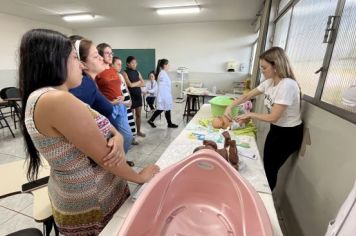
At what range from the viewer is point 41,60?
653 mm

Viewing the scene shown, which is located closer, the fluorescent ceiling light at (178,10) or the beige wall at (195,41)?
the fluorescent ceiling light at (178,10)

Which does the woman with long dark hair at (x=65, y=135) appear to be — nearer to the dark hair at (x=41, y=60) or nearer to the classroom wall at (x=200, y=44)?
Result: the dark hair at (x=41, y=60)

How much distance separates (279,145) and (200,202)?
0.87 metres

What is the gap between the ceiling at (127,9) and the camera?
13.0ft

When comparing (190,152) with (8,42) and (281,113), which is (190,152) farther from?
(8,42)

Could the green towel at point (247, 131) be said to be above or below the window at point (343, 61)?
below

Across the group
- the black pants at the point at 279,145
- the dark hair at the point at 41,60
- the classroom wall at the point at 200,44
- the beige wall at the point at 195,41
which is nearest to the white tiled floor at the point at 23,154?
the black pants at the point at 279,145

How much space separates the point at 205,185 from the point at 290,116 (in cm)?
91

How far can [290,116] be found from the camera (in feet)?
4.61

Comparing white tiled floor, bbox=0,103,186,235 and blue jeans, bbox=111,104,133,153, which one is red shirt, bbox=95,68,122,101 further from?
white tiled floor, bbox=0,103,186,235

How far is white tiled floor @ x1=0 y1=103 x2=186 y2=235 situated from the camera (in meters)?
1.68

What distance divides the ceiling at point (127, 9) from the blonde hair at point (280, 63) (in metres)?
3.10

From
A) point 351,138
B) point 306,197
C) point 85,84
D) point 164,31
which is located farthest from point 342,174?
point 164,31

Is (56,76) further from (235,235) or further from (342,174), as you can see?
(342,174)
